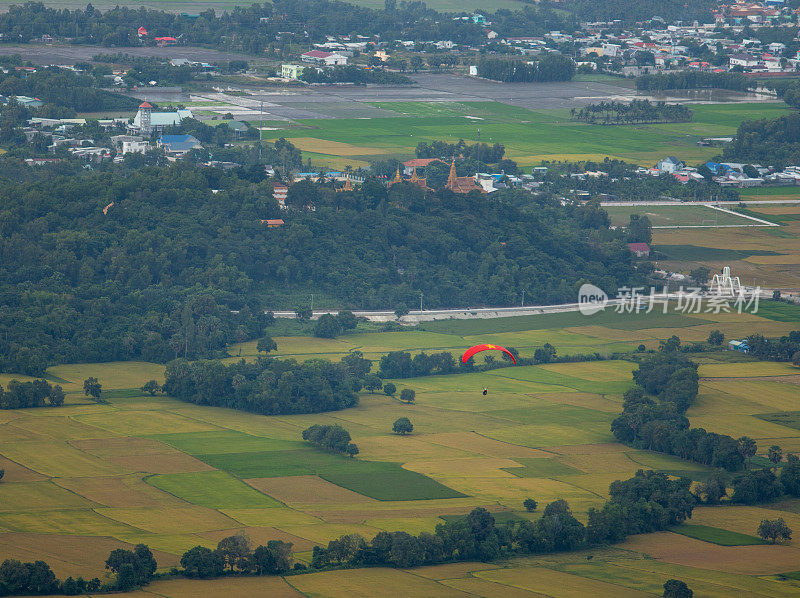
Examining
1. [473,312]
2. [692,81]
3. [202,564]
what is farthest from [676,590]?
[692,81]

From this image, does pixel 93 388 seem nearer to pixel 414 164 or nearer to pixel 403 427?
pixel 403 427

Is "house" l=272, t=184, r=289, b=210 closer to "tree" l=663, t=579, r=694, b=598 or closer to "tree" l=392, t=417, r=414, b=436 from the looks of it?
"tree" l=392, t=417, r=414, b=436

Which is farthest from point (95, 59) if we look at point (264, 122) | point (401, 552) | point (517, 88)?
point (401, 552)

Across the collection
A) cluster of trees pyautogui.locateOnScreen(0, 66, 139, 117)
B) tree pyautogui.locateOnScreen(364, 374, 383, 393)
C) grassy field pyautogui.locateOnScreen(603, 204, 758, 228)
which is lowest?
tree pyautogui.locateOnScreen(364, 374, 383, 393)

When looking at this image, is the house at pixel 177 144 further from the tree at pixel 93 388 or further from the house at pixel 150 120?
the tree at pixel 93 388

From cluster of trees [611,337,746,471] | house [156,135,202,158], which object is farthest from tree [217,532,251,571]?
house [156,135,202,158]

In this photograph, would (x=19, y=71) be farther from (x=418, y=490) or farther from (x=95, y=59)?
(x=418, y=490)

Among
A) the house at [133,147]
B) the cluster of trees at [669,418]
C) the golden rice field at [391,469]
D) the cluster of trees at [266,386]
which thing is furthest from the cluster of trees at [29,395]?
the house at [133,147]
